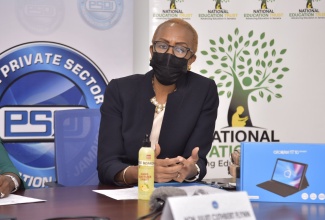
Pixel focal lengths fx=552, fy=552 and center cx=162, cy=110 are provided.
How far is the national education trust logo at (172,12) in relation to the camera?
4898 mm

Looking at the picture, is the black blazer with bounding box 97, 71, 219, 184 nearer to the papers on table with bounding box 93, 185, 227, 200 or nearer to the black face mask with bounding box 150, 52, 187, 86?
the black face mask with bounding box 150, 52, 187, 86

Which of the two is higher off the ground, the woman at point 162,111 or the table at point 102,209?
the woman at point 162,111

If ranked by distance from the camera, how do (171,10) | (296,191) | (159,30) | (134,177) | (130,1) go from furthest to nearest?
1. (130,1)
2. (171,10)
3. (159,30)
4. (134,177)
5. (296,191)

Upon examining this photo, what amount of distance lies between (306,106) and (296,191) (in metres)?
3.07

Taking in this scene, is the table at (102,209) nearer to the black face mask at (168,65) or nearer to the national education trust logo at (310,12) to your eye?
the black face mask at (168,65)

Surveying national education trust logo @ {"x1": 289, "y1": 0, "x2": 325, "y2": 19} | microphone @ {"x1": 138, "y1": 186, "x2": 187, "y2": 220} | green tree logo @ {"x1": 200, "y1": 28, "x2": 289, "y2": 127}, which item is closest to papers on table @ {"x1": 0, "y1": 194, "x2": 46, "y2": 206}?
microphone @ {"x1": 138, "y1": 186, "x2": 187, "y2": 220}

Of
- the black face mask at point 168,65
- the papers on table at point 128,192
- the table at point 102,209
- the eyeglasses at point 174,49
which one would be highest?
the eyeglasses at point 174,49

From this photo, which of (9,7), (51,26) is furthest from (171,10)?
(9,7)

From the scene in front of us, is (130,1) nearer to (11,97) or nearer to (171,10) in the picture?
(171,10)

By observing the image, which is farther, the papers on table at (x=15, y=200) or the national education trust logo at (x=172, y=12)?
the national education trust logo at (x=172, y=12)

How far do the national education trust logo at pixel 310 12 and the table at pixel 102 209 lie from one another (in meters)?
3.27

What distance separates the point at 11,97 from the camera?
5.06 meters

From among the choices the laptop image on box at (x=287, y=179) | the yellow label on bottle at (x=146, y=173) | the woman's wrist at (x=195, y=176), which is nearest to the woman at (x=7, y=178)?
the yellow label on bottle at (x=146, y=173)

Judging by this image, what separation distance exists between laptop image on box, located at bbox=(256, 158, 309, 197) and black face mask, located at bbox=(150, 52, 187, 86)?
0.93m
